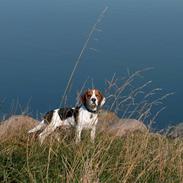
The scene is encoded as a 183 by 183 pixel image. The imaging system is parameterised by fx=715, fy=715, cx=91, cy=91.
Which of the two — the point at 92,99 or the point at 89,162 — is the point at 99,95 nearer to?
the point at 92,99

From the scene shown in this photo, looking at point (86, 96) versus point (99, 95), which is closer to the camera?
point (99, 95)

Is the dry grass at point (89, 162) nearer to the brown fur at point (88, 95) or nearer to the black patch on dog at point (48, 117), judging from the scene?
the brown fur at point (88, 95)

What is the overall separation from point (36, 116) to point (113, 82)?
215 cm

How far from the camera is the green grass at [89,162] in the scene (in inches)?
193

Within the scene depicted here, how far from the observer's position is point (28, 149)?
5559 mm

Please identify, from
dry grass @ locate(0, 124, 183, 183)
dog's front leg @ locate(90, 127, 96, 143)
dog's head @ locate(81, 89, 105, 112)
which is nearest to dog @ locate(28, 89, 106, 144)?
dog's head @ locate(81, 89, 105, 112)

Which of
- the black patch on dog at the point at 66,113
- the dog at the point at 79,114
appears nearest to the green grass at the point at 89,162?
the dog at the point at 79,114

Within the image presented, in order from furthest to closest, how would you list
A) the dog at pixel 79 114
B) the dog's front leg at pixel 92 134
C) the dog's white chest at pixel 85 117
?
the dog at pixel 79 114
the dog's white chest at pixel 85 117
the dog's front leg at pixel 92 134

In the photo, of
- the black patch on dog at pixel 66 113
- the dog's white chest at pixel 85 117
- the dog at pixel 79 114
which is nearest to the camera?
the dog's white chest at pixel 85 117

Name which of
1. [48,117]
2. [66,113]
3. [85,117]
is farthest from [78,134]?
[48,117]

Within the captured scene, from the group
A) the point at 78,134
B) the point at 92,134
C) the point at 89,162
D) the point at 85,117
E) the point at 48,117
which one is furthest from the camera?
the point at 48,117

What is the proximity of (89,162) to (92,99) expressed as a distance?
3296 millimetres

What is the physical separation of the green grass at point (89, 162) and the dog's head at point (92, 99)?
1.80 metres

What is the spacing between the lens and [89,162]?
15.8ft
